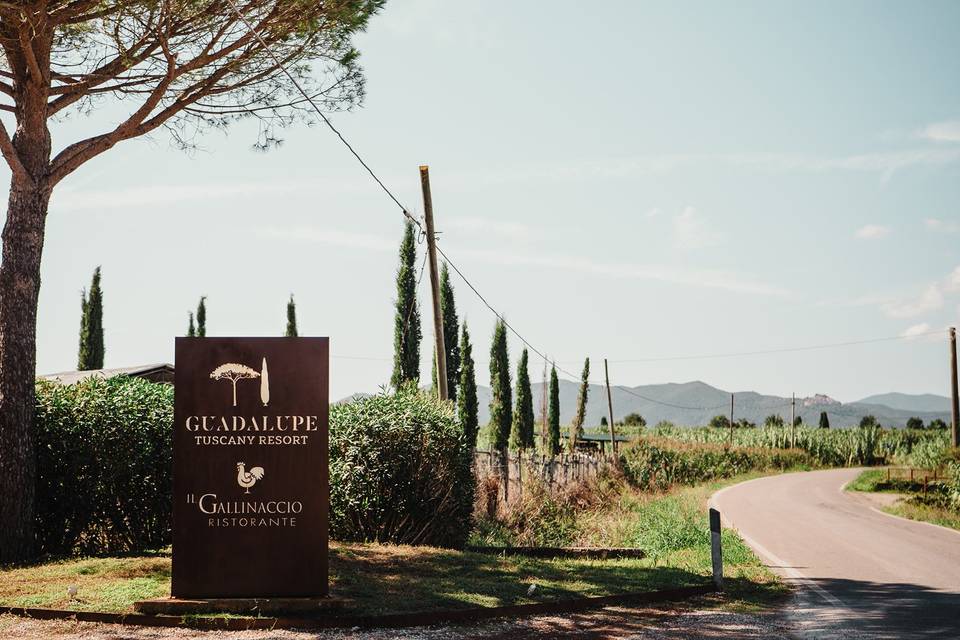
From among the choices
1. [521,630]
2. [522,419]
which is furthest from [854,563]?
[522,419]

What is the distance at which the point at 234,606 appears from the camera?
8.66 metres

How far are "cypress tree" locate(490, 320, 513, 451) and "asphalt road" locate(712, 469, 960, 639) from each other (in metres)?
21.6

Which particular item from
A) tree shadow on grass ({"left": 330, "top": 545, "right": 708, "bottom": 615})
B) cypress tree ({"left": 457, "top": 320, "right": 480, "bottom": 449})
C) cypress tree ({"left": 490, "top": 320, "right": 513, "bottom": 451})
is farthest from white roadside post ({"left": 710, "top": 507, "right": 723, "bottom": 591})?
cypress tree ({"left": 490, "top": 320, "right": 513, "bottom": 451})

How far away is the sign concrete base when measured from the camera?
8.60 metres

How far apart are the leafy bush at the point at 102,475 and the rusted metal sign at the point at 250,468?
199 inches

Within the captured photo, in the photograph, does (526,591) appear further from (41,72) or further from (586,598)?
(41,72)

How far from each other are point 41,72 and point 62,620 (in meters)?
9.69

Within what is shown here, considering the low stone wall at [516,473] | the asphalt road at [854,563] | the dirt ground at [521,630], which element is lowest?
the asphalt road at [854,563]

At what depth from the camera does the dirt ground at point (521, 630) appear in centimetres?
805

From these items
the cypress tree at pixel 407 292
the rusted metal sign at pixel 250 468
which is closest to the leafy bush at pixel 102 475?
the rusted metal sign at pixel 250 468

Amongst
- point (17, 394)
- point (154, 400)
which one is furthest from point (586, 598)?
point (17, 394)

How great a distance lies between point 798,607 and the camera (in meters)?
9.92

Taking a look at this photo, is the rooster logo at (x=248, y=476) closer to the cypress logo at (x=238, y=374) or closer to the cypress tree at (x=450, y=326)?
the cypress logo at (x=238, y=374)

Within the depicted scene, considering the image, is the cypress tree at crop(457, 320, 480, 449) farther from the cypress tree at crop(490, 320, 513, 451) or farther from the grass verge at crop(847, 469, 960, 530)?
the grass verge at crop(847, 469, 960, 530)
